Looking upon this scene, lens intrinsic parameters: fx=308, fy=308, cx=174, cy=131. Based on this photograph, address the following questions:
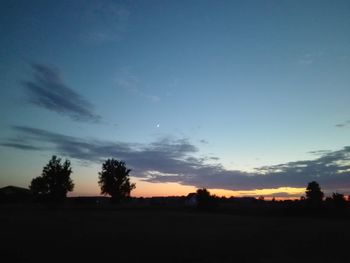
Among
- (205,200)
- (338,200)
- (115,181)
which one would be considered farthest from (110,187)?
(338,200)

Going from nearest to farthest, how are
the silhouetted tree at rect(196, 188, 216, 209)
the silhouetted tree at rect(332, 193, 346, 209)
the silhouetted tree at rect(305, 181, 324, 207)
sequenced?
1. the silhouetted tree at rect(332, 193, 346, 209)
2. the silhouetted tree at rect(196, 188, 216, 209)
3. the silhouetted tree at rect(305, 181, 324, 207)

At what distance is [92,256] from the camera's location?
14312mm

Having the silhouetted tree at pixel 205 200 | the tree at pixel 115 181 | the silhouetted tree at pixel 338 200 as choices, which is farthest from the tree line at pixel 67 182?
the silhouetted tree at pixel 338 200

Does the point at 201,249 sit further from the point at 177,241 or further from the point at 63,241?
the point at 63,241

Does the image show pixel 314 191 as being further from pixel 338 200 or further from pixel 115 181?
pixel 115 181

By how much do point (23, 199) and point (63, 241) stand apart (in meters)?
83.7

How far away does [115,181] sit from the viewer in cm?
8162

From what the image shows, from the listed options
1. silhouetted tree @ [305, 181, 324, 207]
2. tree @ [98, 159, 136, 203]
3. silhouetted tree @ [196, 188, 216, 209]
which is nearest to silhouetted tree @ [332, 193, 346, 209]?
silhouetted tree @ [196, 188, 216, 209]

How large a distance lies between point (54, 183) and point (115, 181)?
15.4 meters

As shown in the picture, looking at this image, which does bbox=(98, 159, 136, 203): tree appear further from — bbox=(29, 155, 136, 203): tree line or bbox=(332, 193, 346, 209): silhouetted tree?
bbox=(332, 193, 346, 209): silhouetted tree

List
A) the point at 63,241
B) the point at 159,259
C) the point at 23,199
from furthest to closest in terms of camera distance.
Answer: the point at 23,199 → the point at 63,241 → the point at 159,259

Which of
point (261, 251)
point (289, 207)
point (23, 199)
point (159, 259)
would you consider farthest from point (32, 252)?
point (23, 199)

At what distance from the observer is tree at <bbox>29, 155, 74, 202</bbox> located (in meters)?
71.9

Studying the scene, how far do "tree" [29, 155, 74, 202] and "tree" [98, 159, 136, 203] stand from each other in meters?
9.42
